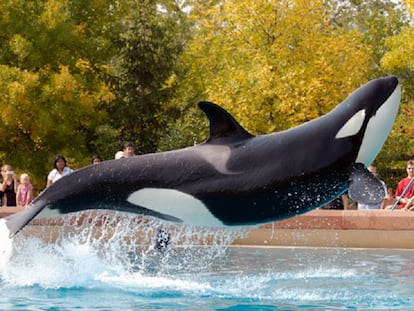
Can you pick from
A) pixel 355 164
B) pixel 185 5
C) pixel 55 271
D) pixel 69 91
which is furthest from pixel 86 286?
pixel 185 5

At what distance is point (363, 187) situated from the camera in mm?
8578

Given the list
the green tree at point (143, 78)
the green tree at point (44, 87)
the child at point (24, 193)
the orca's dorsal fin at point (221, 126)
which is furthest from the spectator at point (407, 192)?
the green tree at point (143, 78)

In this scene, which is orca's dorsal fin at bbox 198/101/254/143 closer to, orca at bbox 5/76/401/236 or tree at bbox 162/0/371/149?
orca at bbox 5/76/401/236

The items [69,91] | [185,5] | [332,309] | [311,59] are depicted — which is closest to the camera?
[332,309]

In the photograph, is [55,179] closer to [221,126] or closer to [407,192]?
[407,192]

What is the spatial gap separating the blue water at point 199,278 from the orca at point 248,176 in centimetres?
111

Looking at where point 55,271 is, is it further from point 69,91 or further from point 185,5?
point 185,5

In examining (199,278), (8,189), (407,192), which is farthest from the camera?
(8,189)

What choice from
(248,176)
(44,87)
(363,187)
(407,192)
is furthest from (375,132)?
(44,87)

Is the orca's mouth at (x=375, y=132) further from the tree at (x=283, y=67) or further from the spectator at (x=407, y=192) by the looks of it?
the tree at (x=283, y=67)

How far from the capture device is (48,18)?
32938mm

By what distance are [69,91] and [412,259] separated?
1993cm

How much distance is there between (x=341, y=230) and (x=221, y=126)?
8.17 metres

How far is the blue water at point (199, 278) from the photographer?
34.1 feet
